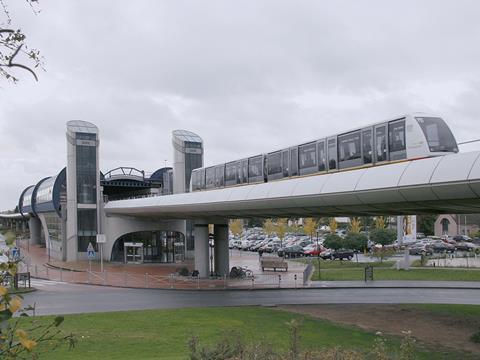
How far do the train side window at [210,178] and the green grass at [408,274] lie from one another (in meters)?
9.82

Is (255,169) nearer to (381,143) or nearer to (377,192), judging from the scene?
(381,143)

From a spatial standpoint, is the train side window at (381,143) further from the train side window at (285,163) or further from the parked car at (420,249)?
the parked car at (420,249)

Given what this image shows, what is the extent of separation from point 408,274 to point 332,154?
708 inches

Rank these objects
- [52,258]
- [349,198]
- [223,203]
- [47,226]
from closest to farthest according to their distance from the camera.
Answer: [349,198] → [223,203] → [52,258] → [47,226]

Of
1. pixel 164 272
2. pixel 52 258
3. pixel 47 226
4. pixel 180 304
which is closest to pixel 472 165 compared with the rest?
pixel 180 304

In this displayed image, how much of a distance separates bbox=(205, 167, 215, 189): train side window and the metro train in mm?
5369

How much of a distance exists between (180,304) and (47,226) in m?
45.6

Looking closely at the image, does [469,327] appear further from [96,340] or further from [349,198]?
[96,340]

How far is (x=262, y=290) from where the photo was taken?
3212 cm

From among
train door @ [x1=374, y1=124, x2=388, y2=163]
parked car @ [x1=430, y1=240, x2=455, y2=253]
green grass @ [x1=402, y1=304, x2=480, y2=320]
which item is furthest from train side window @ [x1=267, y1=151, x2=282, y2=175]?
parked car @ [x1=430, y1=240, x2=455, y2=253]

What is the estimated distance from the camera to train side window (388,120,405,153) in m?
21.0

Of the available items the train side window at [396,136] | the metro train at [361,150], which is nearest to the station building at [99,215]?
the metro train at [361,150]

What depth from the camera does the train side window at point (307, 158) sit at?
2670 cm

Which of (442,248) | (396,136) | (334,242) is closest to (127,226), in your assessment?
(334,242)
